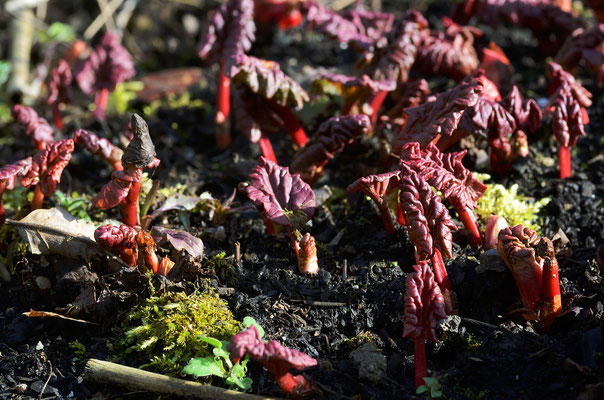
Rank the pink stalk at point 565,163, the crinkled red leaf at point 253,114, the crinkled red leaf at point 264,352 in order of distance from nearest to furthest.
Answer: the crinkled red leaf at point 264,352 → the pink stalk at point 565,163 → the crinkled red leaf at point 253,114

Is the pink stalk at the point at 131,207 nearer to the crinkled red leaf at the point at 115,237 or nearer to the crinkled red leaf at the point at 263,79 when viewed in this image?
the crinkled red leaf at the point at 115,237

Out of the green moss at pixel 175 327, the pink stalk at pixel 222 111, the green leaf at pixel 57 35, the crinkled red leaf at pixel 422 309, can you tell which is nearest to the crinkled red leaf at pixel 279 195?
the green moss at pixel 175 327

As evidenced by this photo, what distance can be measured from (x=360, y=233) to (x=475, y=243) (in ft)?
2.25

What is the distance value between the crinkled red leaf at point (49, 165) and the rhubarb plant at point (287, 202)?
3.44 feet

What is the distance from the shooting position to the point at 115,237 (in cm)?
304

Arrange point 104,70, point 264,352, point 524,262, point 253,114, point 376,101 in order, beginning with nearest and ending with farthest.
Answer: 1. point 264,352
2. point 524,262
3. point 253,114
4. point 376,101
5. point 104,70

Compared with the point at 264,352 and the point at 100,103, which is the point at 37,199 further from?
the point at 264,352

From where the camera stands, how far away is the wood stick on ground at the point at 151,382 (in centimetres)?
263

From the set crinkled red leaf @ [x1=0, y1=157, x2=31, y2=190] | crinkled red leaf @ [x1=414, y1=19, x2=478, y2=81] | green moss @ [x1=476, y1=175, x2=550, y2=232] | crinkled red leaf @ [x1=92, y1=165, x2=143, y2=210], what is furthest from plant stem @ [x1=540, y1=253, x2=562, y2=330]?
crinkled red leaf @ [x1=0, y1=157, x2=31, y2=190]

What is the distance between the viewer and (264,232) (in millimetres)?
3643

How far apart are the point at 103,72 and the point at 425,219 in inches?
129

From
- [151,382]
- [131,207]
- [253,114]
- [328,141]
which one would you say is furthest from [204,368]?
[253,114]

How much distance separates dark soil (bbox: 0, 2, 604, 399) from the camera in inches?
107

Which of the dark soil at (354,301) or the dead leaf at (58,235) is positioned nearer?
the dark soil at (354,301)
